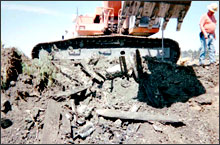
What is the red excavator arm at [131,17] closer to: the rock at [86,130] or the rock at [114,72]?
the rock at [114,72]

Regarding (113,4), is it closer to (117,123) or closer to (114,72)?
(114,72)

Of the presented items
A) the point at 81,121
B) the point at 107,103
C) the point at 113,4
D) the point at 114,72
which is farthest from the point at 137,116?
the point at 113,4

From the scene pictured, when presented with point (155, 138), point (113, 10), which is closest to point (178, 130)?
point (155, 138)

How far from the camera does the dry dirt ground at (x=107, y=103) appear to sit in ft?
14.1

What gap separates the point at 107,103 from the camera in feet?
17.2

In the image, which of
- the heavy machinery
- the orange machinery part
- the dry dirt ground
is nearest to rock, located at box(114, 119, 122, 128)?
the dry dirt ground

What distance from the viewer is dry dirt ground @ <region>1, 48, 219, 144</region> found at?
14.1 feet

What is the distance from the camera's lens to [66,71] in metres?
6.54

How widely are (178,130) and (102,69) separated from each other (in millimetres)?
2961

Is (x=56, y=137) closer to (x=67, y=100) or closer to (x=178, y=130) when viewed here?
(x=67, y=100)

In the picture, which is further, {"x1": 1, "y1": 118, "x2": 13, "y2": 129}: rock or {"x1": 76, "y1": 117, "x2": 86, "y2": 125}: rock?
{"x1": 76, "y1": 117, "x2": 86, "y2": 125}: rock

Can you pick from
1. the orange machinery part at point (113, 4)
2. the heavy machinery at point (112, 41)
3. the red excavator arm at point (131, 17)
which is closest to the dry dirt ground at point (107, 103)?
the heavy machinery at point (112, 41)

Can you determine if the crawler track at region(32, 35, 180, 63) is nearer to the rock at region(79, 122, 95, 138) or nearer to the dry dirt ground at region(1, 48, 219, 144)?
the dry dirt ground at region(1, 48, 219, 144)

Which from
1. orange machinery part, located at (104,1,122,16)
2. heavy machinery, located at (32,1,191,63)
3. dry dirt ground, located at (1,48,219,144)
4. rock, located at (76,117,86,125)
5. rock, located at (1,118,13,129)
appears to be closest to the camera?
dry dirt ground, located at (1,48,219,144)
